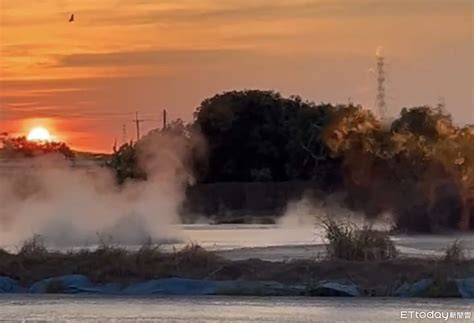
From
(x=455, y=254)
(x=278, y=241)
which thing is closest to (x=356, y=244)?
(x=455, y=254)

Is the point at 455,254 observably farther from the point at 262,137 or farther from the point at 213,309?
the point at 262,137

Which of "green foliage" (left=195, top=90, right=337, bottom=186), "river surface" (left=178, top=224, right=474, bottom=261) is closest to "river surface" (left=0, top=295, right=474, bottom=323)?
"river surface" (left=178, top=224, right=474, bottom=261)

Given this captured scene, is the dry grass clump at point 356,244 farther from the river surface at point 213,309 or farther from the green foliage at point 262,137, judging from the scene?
the green foliage at point 262,137

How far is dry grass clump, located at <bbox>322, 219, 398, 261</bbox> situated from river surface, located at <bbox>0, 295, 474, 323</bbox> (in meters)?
2.76

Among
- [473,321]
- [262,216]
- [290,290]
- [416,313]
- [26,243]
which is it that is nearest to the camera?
[473,321]

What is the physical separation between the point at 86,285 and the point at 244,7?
8.38m

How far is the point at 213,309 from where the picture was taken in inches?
686

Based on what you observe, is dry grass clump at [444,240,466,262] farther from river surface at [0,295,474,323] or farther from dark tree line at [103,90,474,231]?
dark tree line at [103,90,474,231]

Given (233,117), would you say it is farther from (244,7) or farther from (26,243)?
(26,243)

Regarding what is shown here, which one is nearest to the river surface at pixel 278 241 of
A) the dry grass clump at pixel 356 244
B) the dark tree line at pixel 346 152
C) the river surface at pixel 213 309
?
the dry grass clump at pixel 356 244

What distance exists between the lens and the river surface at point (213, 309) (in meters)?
15.9

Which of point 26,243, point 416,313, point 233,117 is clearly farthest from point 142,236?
point 416,313

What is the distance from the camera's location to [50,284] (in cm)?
2097

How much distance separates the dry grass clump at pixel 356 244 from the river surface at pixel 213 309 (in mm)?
2759
